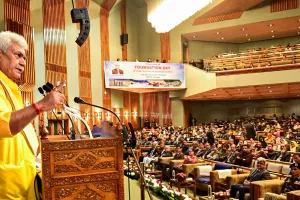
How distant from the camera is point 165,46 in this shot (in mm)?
20734

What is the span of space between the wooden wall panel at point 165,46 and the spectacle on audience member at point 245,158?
499 inches

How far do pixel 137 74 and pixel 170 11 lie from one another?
4.25 metres

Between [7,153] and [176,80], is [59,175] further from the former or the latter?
[176,80]

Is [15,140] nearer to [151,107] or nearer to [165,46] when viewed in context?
[165,46]

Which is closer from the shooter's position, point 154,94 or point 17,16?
point 17,16

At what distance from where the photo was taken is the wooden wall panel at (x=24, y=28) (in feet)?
33.0

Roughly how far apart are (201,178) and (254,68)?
29.2 feet

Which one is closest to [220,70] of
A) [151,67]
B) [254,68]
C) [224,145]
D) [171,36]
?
[254,68]

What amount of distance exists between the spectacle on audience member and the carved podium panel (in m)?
7.00

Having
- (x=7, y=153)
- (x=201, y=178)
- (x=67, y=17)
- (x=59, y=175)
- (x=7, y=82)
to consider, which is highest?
(x=67, y=17)

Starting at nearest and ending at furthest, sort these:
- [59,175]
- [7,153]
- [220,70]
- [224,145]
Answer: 1. [7,153]
2. [59,175]
3. [224,145]
4. [220,70]

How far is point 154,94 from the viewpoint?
70.3 feet

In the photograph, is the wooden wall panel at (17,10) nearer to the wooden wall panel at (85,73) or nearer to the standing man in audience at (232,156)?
the wooden wall panel at (85,73)

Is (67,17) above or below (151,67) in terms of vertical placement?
above
